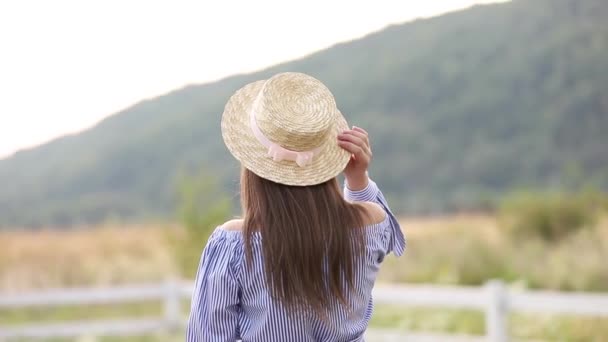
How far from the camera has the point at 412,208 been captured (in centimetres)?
2652

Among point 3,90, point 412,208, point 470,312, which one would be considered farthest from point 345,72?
point 470,312

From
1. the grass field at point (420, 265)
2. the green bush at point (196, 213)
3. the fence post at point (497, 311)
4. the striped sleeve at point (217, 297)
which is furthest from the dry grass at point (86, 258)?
the striped sleeve at point (217, 297)

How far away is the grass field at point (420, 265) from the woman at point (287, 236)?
583cm

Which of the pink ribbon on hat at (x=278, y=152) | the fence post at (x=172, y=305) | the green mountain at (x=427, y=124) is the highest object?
the pink ribbon on hat at (x=278, y=152)

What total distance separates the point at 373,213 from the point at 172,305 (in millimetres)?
7816

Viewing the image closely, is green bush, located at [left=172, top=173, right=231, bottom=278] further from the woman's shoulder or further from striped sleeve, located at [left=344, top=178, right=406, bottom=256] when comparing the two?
the woman's shoulder

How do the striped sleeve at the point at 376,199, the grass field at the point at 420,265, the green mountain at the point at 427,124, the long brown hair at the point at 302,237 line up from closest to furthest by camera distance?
the long brown hair at the point at 302,237 → the striped sleeve at the point at 376,199 → the grass field at the point at 420,265 → the green mountain at the point at 427,124

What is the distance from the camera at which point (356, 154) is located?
2.01m

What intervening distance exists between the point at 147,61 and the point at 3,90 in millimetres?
3279

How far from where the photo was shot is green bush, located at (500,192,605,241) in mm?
12148

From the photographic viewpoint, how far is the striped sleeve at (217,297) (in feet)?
6.23

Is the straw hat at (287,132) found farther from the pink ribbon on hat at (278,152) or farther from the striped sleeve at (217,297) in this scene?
the striped sleeve at (217,297)

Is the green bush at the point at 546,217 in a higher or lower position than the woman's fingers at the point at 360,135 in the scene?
lower

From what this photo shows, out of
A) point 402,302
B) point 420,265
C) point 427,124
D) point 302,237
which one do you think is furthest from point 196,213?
Answer: point 427,124
